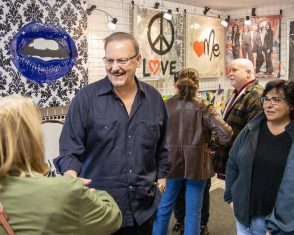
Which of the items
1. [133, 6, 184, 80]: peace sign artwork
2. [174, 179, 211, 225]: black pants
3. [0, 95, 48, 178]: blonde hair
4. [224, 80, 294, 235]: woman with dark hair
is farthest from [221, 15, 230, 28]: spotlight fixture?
[0, 95, 48, 178]: blonde hair

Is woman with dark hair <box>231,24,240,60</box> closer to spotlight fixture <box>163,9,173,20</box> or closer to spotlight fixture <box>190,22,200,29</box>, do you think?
spotlight fixture <box>190,22,200,29</box>

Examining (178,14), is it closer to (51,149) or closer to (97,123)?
(51,149)

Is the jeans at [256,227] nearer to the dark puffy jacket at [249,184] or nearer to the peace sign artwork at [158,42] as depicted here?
the dark puffy jacket at [249,184]

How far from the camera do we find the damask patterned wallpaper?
2.65 m

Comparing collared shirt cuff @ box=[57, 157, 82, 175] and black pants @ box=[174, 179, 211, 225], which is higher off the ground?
collared shirt cuff @ box=[57, 157, 82, 175]

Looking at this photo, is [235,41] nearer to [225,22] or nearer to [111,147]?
[225,22]

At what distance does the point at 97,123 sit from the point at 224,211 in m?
2.62

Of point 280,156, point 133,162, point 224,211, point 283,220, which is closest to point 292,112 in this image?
point 280,156

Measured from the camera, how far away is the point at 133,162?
5.86 ft

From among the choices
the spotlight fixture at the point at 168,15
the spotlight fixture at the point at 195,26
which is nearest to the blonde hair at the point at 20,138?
the spotlight fixture at the point at 168,15

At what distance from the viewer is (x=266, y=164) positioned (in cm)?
195

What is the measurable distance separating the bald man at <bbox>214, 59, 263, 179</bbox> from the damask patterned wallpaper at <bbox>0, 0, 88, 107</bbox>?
125cm

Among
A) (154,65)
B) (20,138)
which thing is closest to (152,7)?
(154,65)

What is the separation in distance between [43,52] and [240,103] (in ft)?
5.18
